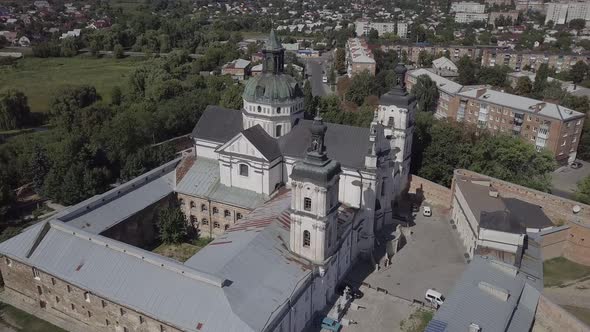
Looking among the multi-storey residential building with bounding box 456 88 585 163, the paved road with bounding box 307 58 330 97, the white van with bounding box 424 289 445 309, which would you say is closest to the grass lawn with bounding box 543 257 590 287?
the white van with bounding box 424 289 445 309

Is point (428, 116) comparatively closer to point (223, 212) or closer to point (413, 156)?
point (413, 156)

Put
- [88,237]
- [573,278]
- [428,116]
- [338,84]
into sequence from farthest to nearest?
[338,84] < [428,116] < [573,278] < [88,237]

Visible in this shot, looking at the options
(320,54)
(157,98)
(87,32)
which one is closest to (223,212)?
(157,98)

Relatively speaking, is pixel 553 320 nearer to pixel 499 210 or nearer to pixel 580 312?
pixel 580 312

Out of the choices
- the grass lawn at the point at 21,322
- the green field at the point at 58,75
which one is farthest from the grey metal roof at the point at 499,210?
the green field at the point at 58,75

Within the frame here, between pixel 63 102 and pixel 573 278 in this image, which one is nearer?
pixel 573 278

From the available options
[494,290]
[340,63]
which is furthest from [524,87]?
[494,290]

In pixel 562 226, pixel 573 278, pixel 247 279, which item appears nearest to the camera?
pixel 247 279
